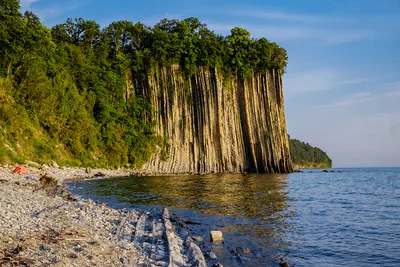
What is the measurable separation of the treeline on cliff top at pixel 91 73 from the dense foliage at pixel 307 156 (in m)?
97.4

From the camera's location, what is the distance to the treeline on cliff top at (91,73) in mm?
32812

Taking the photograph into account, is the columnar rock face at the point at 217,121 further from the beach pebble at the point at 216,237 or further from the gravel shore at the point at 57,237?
the beach pebble at the point at 216,237

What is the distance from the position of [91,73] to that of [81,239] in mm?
42734

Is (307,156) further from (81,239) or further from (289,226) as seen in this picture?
(81,239)

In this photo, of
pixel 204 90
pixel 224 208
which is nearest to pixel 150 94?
pixel 204 90

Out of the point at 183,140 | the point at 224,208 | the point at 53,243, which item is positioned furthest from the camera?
the point at 183,140

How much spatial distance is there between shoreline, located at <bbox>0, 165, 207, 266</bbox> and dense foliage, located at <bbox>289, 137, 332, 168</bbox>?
465 feet

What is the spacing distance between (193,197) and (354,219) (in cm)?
951

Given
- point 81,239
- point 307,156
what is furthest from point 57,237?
point 307,156

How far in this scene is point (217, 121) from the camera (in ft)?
183

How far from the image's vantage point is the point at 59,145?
120 feet

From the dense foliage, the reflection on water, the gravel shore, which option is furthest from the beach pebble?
the dense foliage

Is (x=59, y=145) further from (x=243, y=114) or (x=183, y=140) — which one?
(x=243, y=114)

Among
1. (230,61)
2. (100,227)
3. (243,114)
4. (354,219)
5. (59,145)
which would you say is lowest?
(354,219)
